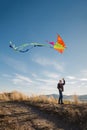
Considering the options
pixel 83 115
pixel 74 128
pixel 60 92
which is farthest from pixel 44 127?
pixel 60 92

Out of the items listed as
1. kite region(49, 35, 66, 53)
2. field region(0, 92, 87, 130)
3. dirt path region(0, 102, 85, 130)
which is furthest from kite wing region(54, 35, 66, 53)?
dirt path region(0, 102, 85, 130)

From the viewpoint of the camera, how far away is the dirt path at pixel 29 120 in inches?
592

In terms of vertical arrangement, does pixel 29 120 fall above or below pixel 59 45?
below

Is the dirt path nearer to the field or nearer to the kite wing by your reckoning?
the field

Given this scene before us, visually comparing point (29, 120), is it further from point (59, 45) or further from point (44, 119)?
point (59, 45)

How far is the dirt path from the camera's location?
49.3 ft

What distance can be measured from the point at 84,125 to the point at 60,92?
26.6 feet

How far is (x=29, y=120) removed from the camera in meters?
16.4

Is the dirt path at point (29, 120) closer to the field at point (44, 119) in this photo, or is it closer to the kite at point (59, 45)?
the field at point (44, 119)

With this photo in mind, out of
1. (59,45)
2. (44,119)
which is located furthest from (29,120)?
(59,45)

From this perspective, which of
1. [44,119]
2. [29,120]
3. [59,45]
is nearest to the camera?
[29,120]

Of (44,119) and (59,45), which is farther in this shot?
(59,45)

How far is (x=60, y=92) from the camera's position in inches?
904

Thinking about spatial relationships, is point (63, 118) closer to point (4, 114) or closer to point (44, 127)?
point (44, 127)
